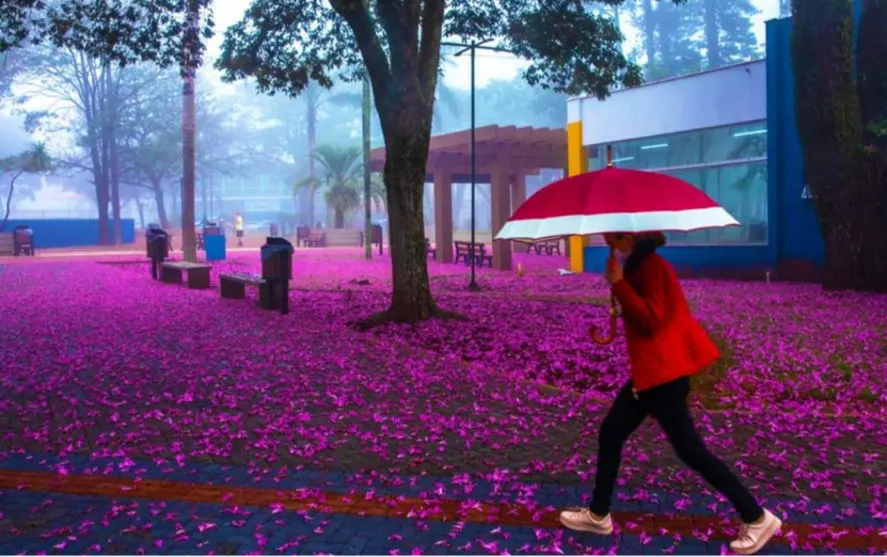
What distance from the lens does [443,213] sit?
27109 millimetres

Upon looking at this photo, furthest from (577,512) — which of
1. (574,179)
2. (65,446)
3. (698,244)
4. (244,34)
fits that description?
(698,244)

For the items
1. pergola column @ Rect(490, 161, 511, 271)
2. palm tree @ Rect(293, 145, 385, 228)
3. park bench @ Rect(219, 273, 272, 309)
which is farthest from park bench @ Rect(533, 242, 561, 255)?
park bench @ Rect(219, 273, 272, 309)

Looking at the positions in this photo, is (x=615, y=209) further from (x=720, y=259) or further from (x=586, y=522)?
(x=720, y=259)

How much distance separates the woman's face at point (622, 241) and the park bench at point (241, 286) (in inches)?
382

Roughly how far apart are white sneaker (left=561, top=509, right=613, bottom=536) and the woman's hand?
1235 mm

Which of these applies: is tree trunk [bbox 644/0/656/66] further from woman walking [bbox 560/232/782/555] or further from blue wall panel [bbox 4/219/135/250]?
woman walking [bbox 560/232/782/555]

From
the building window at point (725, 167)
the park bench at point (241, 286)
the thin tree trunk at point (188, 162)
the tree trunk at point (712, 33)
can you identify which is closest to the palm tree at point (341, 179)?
the thin tree trunk at point (188, 162)

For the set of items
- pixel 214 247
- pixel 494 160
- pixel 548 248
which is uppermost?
pixel 494 160

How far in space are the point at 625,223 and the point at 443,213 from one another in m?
23.5

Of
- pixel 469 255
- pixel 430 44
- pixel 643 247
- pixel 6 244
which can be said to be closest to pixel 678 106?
pixel 469 255

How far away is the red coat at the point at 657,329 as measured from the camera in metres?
3.75

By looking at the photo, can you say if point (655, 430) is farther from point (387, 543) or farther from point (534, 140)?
point (534, 140)

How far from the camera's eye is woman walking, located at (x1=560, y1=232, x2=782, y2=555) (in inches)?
148

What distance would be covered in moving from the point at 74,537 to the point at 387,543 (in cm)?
159
